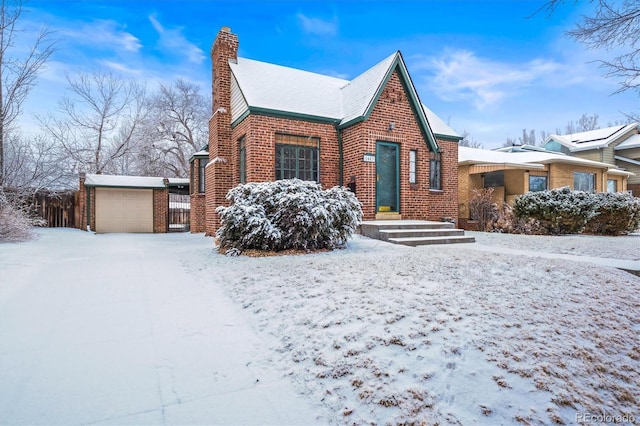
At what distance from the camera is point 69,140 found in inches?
872

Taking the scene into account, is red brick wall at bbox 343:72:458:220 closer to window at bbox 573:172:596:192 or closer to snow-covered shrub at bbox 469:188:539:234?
snow-covered shrub at bbox 469:188:539:234

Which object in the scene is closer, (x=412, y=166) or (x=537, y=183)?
(x=412, y=166)

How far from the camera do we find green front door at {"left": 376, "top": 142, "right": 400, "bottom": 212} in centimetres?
1112

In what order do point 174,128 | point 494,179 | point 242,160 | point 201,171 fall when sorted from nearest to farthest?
point 242,160 → point 201,171 → point 494,179 → point 174,128

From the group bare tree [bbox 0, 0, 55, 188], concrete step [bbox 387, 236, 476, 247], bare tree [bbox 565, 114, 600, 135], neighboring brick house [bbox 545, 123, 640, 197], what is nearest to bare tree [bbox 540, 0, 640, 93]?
concrete step [bbox 387, 236, 476, 247]

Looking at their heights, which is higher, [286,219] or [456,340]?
[286,219]

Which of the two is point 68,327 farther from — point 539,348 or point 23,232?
point 23,232

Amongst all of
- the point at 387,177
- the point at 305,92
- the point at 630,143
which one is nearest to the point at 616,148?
the point at 630,143

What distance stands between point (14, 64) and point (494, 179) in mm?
20586

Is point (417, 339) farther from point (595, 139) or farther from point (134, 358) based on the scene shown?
point (595, 139)

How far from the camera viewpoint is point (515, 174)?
55.3ft

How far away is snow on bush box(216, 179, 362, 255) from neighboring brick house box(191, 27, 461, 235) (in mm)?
2583

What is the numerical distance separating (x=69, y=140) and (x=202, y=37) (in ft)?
46.2

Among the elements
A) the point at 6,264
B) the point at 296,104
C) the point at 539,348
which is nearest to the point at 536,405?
the point at 539,348
